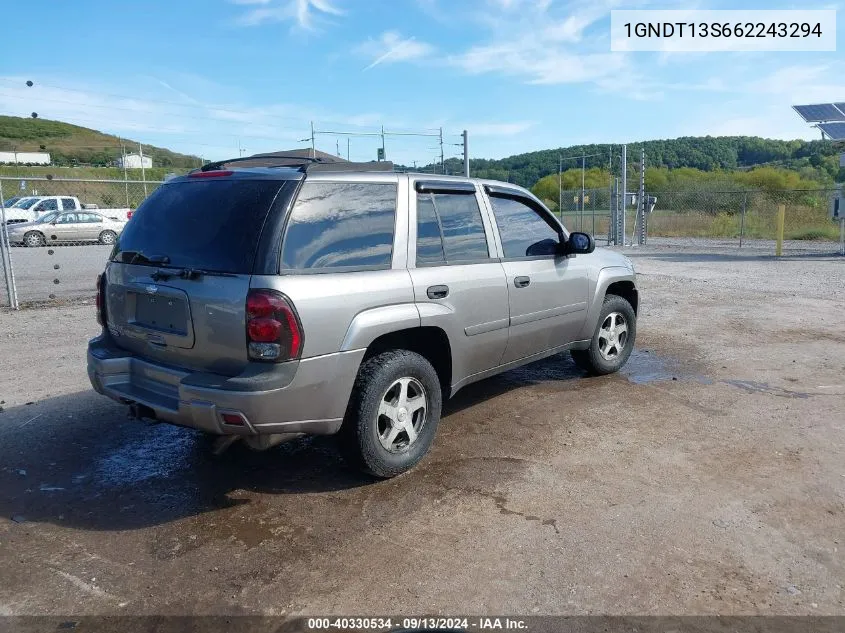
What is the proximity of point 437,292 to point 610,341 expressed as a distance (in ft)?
8.94

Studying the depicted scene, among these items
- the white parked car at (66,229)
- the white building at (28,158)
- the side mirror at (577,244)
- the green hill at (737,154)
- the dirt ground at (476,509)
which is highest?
the white building at (28,158)

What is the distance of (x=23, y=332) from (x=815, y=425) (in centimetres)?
903

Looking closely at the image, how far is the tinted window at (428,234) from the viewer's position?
169 inches

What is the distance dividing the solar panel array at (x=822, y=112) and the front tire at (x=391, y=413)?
855 inches

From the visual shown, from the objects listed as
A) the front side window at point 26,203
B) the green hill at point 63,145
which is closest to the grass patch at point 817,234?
the front side window at point 26,203

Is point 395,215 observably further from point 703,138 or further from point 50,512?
point 703,138

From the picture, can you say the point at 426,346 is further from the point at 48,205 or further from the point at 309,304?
the point at 48,205

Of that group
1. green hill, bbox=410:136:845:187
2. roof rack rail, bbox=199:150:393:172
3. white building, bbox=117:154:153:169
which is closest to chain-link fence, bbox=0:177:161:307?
roof rack rail, bbox=199:150:393:172

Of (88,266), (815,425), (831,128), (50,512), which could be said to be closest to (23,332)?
(50,512)

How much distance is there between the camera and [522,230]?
17.2ft

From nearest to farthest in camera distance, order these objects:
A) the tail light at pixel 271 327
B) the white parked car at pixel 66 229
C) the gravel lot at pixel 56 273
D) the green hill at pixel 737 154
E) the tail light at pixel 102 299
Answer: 1. the tail light at pixel 271 327
2. the tail light at pixel 102 299
3. the gravel lot at pixel 56 273
4. the white parked car at pixel 66 229
5. the green hill at pixel 737 154

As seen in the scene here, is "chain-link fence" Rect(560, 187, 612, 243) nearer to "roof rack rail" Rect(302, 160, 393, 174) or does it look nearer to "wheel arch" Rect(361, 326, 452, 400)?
"roof rack rail" Rect(302, 160, 393, 174)

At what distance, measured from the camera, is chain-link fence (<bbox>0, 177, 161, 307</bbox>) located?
480 inches

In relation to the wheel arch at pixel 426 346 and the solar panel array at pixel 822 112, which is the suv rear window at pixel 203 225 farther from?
the solar panel array at pixel 822 112
